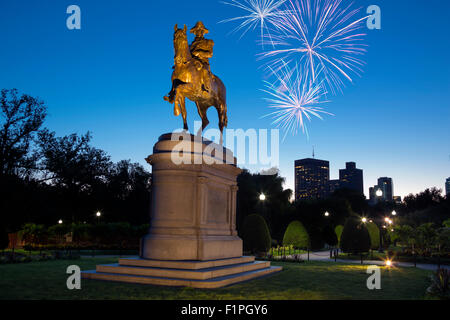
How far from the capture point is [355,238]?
2966 cm

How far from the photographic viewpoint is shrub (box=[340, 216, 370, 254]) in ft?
96.8

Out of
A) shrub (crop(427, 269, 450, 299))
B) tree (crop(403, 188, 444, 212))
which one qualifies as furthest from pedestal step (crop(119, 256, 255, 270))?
tree (crop(403, 188, 444, 212))

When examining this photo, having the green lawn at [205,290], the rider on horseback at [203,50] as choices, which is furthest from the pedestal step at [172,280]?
the rider on horseback at [203,50]

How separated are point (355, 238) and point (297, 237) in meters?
10.3

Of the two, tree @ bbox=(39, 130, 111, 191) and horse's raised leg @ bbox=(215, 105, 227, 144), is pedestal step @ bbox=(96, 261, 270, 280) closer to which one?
horse's raised leg @ bbox=(215, 105, 227, 144)

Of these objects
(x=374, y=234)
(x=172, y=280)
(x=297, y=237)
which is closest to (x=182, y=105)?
(x=172, y=280)

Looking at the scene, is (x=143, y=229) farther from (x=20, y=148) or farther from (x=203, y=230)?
(x=203, y=230)

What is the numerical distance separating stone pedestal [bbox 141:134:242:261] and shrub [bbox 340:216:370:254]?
19.9 meters

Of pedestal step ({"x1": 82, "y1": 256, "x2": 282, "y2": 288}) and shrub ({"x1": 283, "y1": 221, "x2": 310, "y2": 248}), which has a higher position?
pedestal step ({"x1": 82, "y1": 256, "x2": 282, "y2": 288})

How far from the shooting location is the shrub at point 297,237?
39.2 m

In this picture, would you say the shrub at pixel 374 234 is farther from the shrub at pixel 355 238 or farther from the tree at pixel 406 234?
the shrub at pixel 355 238

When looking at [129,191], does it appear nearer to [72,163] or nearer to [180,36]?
[72,163]

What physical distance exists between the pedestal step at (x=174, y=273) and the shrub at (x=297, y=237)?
28350mm
